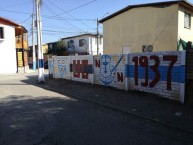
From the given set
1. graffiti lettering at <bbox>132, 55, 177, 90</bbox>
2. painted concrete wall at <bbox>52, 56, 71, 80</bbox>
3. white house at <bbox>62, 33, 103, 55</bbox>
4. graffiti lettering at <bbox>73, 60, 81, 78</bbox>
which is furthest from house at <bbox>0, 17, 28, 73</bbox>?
graffiti lettering at <bbox>132, 55, 177, 90</bbox>

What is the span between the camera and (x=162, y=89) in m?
9.57

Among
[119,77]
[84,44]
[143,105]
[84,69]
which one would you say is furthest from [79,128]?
[84,44]

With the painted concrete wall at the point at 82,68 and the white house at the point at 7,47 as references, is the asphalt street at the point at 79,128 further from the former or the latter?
the white house at the point at 7,47

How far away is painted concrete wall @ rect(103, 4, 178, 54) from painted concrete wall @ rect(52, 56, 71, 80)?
22.8 ft

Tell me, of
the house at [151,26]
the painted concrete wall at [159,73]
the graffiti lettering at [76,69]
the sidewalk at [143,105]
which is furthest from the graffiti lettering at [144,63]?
the house at [151,26]

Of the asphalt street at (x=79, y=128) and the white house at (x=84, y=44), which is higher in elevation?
the white house at (x=84, y=44)

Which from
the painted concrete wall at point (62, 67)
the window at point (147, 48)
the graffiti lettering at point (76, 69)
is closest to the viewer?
the graffiti lettering at point (76, 69)

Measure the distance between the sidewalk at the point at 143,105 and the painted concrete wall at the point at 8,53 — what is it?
16128mm

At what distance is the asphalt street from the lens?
5281mm

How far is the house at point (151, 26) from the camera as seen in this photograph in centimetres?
1841

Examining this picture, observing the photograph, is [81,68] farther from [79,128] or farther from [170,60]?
[79,128]

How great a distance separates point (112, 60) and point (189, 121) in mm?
6189

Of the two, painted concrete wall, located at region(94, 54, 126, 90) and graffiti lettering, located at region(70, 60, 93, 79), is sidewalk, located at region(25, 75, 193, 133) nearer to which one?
painted concrete wall, located at region(94, 54, 126, 90)

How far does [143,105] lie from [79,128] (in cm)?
336
